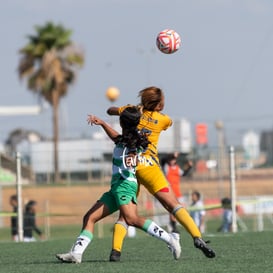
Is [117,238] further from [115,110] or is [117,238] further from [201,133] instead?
[201,133]

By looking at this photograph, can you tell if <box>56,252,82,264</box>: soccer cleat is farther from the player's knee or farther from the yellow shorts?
the yellow shorts

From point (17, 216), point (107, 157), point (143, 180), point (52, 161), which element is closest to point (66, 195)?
point (107, 157)

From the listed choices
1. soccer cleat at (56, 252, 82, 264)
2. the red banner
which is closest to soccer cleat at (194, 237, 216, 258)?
soccer cleat at (56, 252, 82, 264)

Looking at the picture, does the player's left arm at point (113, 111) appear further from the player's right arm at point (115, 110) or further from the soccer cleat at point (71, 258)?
the soccer cleat at point (71, 258)

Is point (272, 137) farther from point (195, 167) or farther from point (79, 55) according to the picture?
point (195, 167)

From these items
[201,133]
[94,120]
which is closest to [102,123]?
[94,120]

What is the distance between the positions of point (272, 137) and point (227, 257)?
4426 cm

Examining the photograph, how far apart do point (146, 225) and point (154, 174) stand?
22.8 inches

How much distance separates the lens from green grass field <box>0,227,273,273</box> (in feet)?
36.0

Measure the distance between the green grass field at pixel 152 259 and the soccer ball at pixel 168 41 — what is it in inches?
104

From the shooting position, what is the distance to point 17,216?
70.4 feet

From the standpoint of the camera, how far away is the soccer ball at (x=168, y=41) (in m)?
13.7

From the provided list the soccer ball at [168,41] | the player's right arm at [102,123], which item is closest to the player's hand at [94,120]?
the player's right arm at [102,123]

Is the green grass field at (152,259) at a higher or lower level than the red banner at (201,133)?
lower
